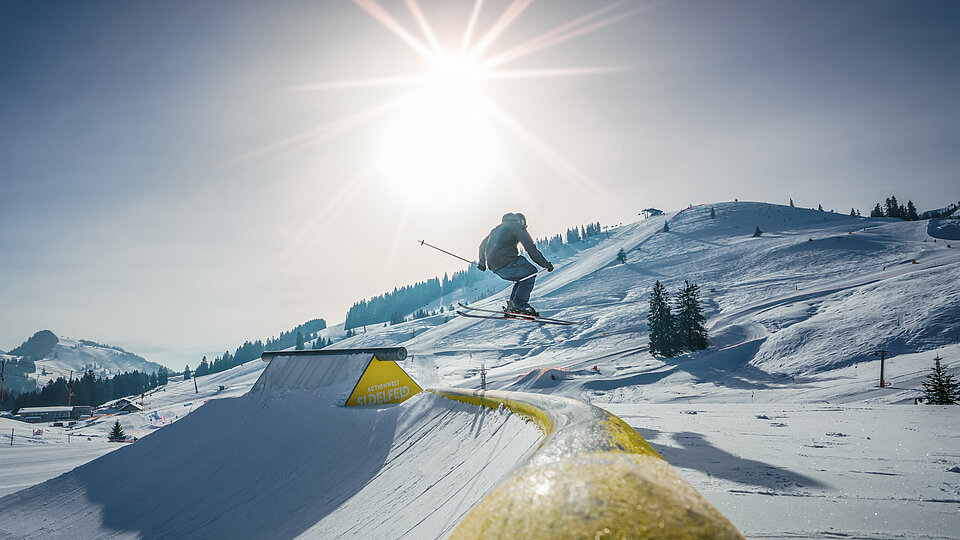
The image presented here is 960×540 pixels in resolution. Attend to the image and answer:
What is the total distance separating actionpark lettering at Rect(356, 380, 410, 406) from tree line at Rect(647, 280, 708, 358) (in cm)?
2952

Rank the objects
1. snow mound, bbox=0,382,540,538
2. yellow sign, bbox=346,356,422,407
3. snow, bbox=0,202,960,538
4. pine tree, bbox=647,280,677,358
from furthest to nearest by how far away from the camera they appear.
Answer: pine tree, bbox=647,280,677,358 < yellow sign, bbox=346,356,422,407 < snow mound, bbox=0,382,540,538 < snow, bbox=0,202,960,538

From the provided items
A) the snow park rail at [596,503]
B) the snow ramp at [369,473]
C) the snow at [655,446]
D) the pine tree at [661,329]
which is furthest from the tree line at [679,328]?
the snow park rail at [596,503]

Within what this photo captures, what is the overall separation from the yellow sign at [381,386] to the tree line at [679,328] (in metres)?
29.3

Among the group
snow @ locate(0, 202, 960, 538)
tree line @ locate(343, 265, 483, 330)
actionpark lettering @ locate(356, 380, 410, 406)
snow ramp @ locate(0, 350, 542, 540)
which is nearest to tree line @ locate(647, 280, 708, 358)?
snow @ locate(0, 202, 960, 538)

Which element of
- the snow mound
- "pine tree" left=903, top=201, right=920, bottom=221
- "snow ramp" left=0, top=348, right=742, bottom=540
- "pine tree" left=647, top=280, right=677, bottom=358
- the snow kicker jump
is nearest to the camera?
"snow ramp" left=0, top=348, right=742, bottom=540

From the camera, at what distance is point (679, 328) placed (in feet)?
125

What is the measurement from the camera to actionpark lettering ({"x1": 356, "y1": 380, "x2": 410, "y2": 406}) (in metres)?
13.1

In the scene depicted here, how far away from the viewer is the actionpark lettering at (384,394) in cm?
1307

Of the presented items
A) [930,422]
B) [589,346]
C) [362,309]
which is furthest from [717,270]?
[362,309]

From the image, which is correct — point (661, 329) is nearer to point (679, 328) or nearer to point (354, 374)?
point (679, 328)

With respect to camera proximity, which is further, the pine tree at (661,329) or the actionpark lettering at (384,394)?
the pine tree at (661,329)

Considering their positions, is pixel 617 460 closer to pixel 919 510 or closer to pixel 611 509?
pixel 611 509

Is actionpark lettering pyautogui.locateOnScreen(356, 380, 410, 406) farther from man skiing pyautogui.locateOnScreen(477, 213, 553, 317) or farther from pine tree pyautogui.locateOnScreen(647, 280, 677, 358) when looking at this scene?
pine tree pyautogui.locateOnScreen(647, 280, 677, 358)

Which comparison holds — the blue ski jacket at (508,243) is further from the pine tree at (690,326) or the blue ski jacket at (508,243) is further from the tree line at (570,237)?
the tree line at (570,237)
